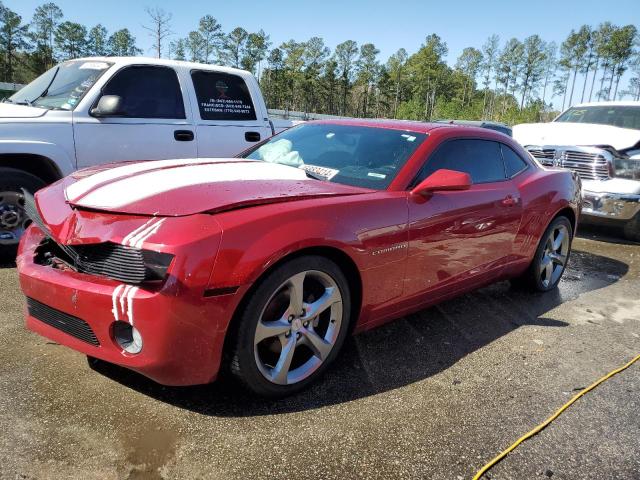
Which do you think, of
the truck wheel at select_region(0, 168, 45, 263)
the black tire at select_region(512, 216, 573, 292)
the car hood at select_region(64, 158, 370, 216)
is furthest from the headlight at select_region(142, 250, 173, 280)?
the black tire at select_region(512, 216, 573, 292)

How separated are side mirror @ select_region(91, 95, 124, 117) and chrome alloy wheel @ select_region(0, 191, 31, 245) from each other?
988mm

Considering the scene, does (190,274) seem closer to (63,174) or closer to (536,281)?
(63,174)

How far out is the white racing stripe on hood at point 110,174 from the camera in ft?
8.84

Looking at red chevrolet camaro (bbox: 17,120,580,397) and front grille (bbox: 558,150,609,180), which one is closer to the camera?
red chevrolet camaro (bbox: 17,120,580,397)

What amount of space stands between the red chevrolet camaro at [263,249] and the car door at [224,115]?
6.15 ft

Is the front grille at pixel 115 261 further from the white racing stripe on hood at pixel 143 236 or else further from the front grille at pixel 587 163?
the front grille at pixel 587 163

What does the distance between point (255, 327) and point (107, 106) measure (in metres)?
3.21

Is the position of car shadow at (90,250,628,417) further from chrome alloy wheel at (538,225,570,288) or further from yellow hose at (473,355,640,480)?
yellow hose at (473,355,640,480)

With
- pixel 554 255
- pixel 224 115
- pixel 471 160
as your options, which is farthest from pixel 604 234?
pixel 224 115

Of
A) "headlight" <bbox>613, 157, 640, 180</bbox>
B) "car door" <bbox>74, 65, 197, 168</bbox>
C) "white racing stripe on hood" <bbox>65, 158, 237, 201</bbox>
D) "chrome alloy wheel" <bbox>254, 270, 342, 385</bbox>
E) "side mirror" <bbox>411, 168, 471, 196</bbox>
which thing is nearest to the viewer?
"chrome alloy wheel" <bbox>254, 270, 342, 385</bbox>

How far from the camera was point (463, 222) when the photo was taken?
3.34 metres

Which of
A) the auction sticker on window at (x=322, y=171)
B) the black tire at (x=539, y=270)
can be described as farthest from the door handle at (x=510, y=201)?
the auction sticker on window at (x=322, y=171)

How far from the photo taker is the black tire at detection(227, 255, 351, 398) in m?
2.27

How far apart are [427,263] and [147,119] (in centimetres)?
330
